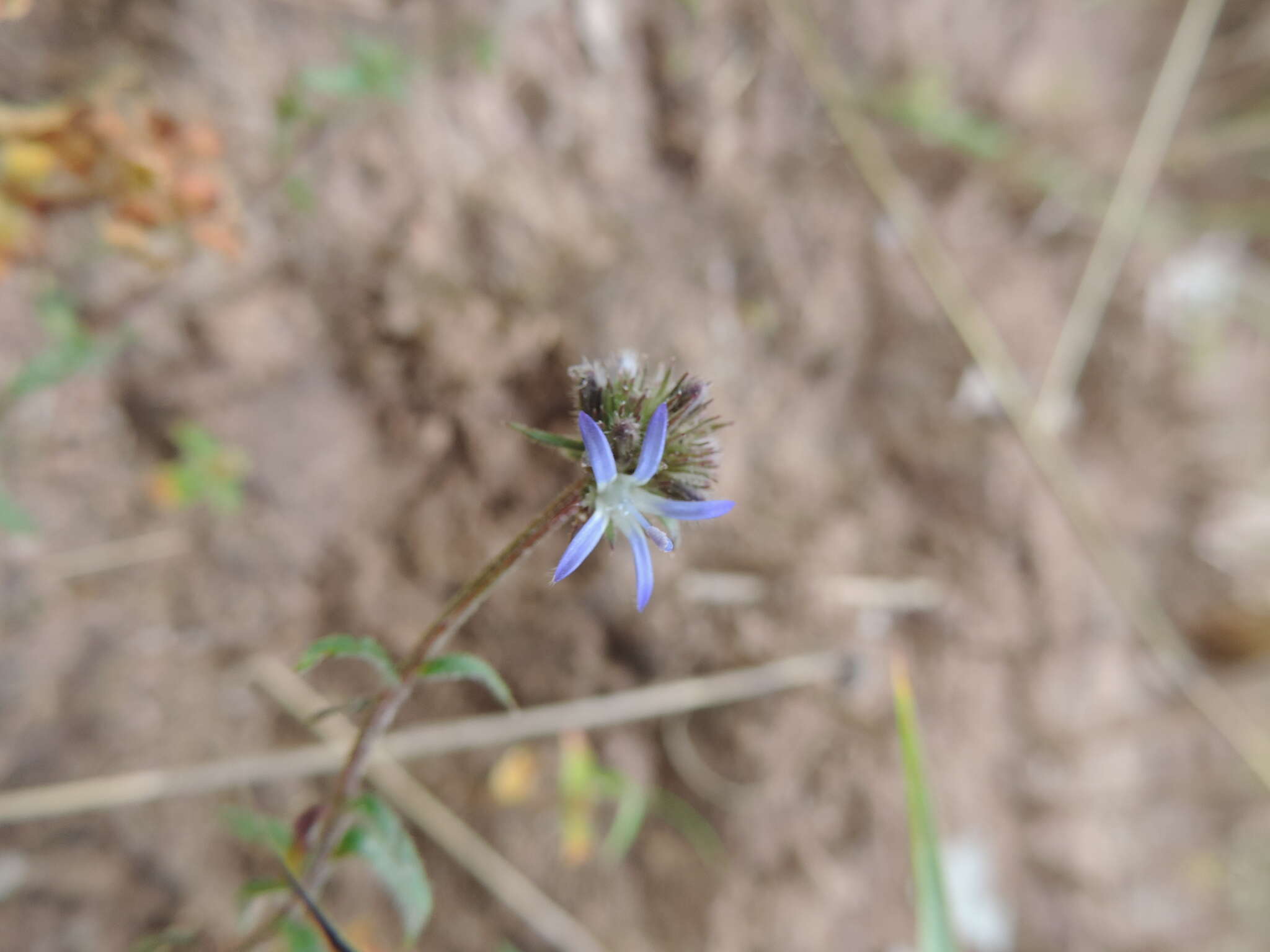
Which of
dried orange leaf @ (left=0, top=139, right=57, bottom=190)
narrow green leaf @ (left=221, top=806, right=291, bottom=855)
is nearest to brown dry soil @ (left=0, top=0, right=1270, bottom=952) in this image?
dried orange leaf @ (left=0, top=139, right=57, bottom=190)

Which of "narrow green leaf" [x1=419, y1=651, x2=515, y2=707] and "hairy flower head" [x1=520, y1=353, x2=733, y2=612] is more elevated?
"hairy flower head" [x1=520, y1=353, x2=733, y2=612]

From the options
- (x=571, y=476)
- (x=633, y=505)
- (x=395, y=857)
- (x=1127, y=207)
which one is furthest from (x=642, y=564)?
(x=1127, y=207)

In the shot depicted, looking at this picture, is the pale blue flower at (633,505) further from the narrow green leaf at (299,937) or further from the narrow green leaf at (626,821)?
the narrow green leaf at (626,821)

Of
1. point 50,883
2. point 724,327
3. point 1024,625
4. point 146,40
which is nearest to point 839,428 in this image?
point 724,327

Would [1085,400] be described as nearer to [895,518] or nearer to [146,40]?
[895,518]

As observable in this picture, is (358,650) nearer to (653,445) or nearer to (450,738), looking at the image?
(653,445)

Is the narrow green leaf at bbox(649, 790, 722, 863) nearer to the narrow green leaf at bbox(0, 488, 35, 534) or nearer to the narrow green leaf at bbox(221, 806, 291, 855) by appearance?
the narrow green leaf at bbox(221, 806, 291, 855)
